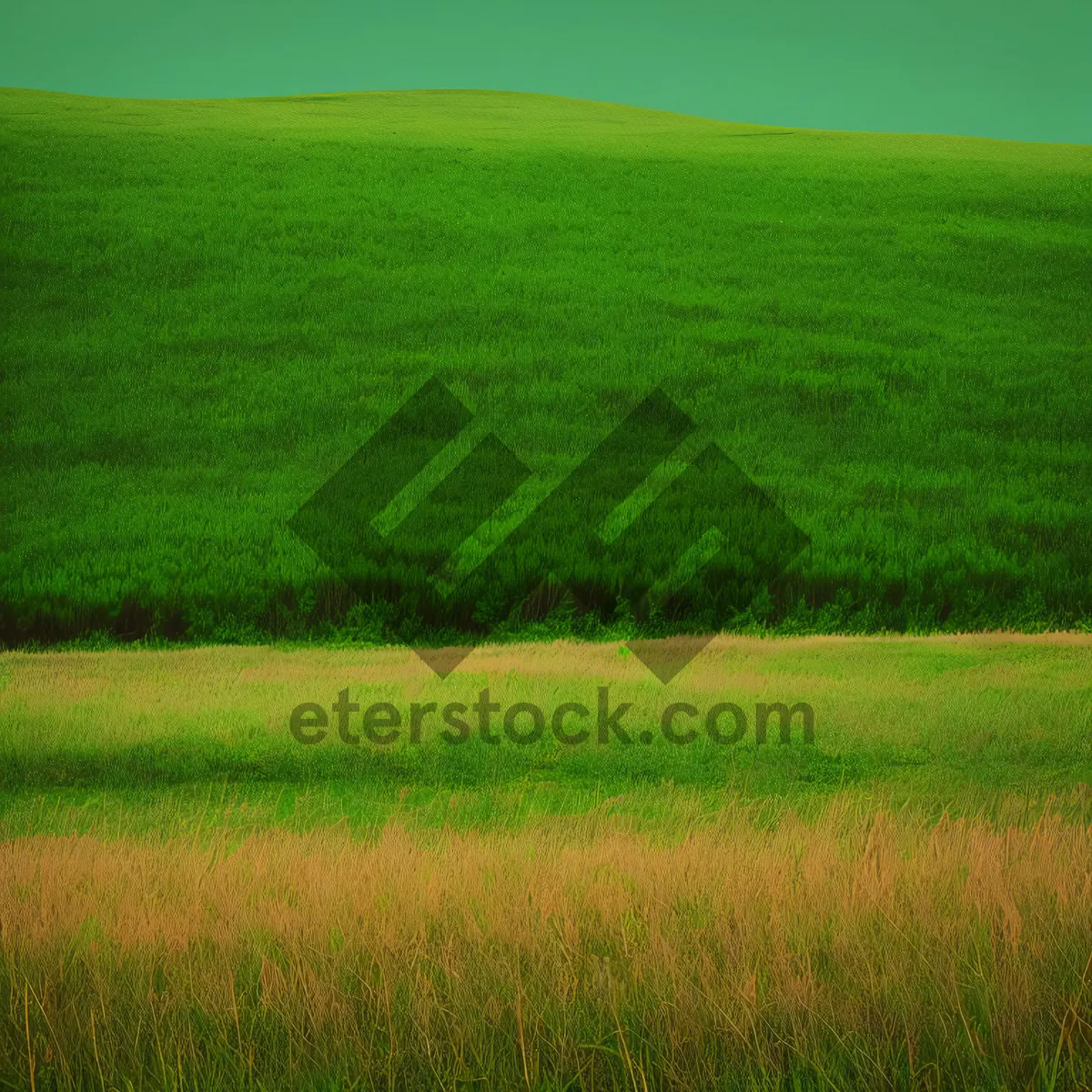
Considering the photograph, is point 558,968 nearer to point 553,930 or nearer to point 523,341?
point 553,930

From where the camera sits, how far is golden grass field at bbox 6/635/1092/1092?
2.22 meters

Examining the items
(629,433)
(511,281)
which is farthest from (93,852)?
(511,281)

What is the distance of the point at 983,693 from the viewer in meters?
7.25

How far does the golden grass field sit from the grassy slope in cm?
684

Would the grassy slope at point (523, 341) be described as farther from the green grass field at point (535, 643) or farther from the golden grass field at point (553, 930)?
the golden grass field at point (553, 930)

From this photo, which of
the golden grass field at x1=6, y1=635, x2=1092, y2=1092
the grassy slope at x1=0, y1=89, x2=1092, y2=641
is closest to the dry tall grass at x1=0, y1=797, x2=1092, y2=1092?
the golden grass field at x1=6, y1=635, x2=1092, y2=1092

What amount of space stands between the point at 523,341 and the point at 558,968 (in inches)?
792

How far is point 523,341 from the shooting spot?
2189 cm

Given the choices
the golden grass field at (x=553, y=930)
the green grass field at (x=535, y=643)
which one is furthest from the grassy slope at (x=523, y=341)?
the golden grass field at (x=553, y=930)

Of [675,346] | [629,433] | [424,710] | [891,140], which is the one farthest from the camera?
[891,140]

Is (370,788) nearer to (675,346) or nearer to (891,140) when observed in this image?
(675,346)

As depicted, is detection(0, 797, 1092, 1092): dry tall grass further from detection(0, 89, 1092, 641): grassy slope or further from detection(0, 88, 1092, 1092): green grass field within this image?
detection(0, 89, 1092, 641): grassy slope

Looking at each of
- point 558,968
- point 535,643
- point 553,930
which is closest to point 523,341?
point 535,643

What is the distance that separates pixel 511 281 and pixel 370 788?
21.2 metres
